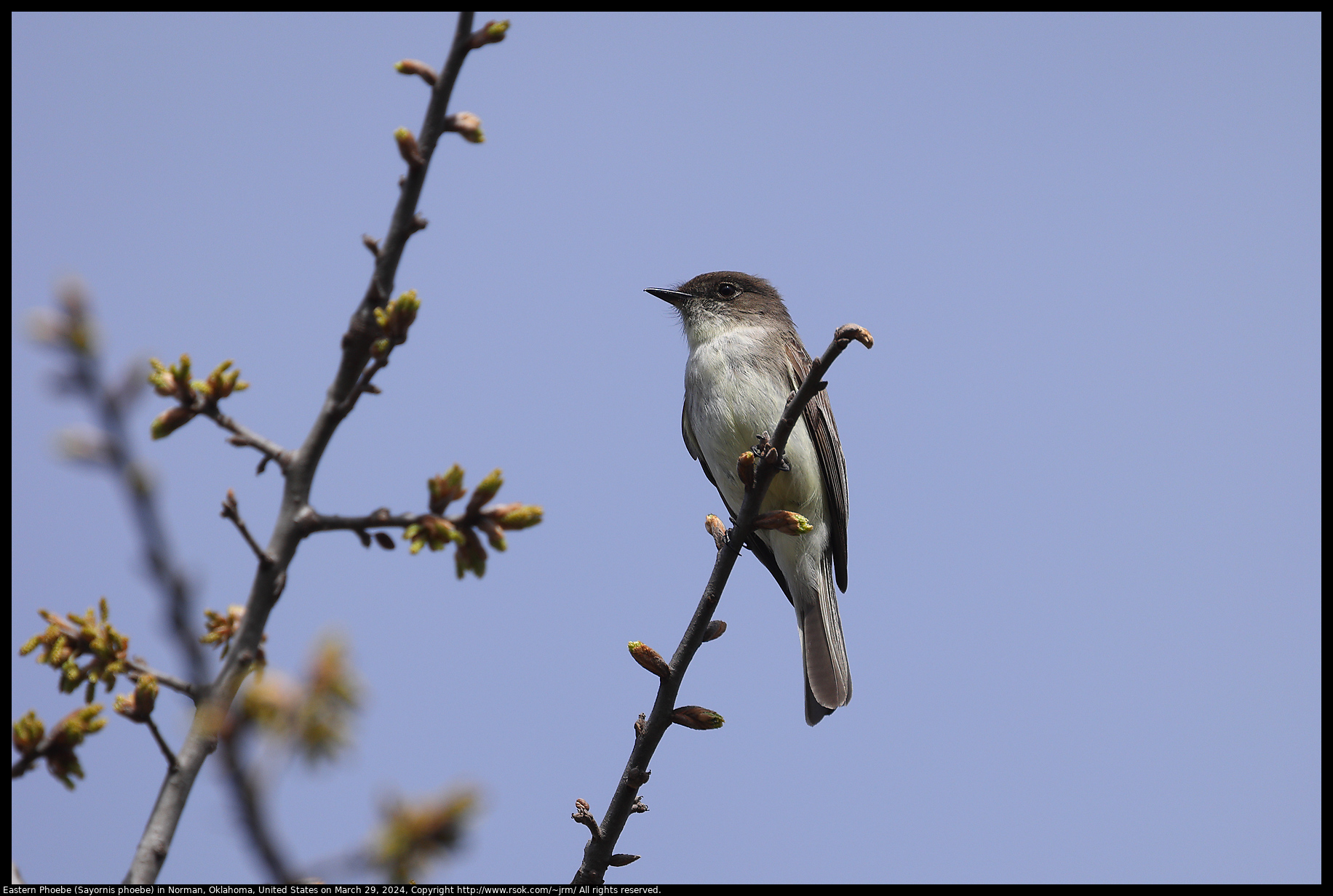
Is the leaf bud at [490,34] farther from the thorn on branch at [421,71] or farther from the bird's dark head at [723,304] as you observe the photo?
the bird's dark head at [723,304]

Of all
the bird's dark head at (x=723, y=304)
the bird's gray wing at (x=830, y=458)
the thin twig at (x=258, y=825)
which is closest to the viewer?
the thin twig at (x=258, y=825)

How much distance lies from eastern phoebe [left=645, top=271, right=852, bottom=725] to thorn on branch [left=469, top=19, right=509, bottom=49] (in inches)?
175

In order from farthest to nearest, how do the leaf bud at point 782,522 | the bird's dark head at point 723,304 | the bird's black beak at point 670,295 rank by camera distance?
the bird's black beak at point 670,295 → the bird's dark head at point 723,304 → the leaf bud at point 782,522

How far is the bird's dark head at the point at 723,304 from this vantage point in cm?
820

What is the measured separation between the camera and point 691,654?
3.48 meters

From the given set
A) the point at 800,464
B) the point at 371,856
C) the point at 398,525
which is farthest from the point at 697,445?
the point at 371,856

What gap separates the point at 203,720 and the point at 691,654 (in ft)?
6.01

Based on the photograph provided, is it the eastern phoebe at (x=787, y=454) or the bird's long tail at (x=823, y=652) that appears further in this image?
the eastern phoebe at (x=787, y=454)

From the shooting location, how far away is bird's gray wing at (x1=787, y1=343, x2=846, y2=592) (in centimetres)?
729

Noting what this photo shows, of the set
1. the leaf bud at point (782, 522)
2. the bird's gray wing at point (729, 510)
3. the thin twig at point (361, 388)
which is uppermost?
the bird's gray wing at point (729, 510)

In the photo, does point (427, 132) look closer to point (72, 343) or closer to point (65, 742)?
point (72, 343)

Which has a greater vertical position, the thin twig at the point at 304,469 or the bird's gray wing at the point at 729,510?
the bird's gray wing at the point at 729,510

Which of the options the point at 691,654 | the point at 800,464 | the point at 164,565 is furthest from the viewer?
the point at 800,464

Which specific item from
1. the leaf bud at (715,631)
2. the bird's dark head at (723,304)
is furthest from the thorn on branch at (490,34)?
the bird's dark head at (723,304)
